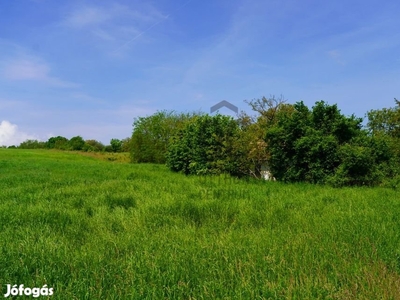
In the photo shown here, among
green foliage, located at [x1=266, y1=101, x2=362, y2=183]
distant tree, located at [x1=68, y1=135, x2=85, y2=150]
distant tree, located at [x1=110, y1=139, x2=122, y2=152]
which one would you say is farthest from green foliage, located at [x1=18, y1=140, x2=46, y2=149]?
green foliage, located at [x1=266, y1=101, x2=362, y2=183]

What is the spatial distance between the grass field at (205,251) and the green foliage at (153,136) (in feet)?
106

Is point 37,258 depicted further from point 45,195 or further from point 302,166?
Answer: point 302,166

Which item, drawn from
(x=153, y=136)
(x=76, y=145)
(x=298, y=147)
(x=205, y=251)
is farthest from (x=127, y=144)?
(x=205, y=251)

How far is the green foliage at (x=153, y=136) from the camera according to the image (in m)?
39.3

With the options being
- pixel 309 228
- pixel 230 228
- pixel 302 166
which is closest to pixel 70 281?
pixel 230 228

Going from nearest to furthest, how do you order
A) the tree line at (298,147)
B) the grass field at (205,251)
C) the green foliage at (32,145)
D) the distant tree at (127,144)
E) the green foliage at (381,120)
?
1. the grass field at (205,251)
2. the tree line at (298,147)
3. the green foliage at (381,120)
4. the distant tree at (127,144)
5. the green foliage at (32,145)

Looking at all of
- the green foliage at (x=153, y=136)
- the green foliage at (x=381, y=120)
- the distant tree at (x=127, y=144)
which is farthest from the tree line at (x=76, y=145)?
the green foliage at (x=381, y=120)

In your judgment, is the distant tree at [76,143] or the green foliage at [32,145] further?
the green foliage at [32,145]

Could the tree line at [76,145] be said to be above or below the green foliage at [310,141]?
above

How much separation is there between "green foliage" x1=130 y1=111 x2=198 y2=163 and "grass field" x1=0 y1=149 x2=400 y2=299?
32.2 metres

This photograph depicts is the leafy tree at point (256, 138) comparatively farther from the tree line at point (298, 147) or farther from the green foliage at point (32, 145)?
the green foliage at point (32, 145)

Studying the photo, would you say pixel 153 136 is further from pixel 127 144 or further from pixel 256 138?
pixel 256 138

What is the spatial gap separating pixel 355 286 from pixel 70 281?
9.51 ft

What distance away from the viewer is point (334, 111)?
13.6 m
